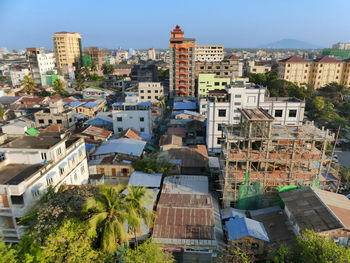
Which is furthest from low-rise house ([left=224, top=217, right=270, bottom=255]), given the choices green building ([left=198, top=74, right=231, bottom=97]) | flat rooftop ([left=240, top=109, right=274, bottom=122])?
green building ([left=198, top=74, right=231, bottom=97])

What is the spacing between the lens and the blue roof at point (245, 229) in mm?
18047

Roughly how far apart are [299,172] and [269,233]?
8.01 metres

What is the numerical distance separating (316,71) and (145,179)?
288ft

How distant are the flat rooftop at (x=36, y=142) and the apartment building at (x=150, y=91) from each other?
49.6 meters

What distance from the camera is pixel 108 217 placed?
14484mm

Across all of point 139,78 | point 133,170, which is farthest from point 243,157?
point 139,78

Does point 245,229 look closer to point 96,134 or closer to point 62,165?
point 62,165

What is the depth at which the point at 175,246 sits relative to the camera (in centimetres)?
1806

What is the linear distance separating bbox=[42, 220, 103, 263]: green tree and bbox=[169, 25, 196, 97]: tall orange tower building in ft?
234

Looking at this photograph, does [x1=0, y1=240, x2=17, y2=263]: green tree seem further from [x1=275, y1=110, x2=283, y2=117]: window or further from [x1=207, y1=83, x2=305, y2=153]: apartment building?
[x1=275, y1=110, x2=283, y2=117]: window

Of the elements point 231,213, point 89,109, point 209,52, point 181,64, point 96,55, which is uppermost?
point 209,52

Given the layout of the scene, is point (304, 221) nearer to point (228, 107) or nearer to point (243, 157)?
point (243, 157)

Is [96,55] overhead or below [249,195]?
overhead

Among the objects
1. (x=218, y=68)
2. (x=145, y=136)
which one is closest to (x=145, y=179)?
(x=145, y=136)
